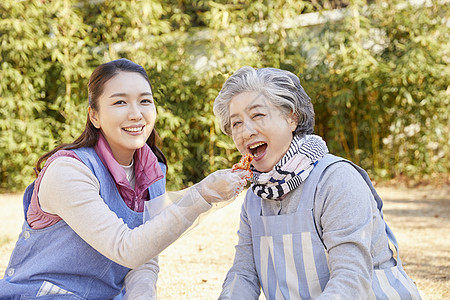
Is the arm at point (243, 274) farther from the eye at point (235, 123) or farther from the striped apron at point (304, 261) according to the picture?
the eye at point (235, 123)

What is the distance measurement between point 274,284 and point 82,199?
2.15 feet

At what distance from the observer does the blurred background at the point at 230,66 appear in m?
6.50

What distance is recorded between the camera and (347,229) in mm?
1466

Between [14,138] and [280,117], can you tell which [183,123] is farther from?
[280,117]

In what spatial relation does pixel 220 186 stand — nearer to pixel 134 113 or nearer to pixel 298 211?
pixel 298 211

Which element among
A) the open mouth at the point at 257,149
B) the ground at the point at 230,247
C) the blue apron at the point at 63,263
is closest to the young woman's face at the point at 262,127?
the open mouth at the point at 257,149

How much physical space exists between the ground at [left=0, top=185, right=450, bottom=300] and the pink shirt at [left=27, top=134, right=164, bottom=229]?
3.40 ft

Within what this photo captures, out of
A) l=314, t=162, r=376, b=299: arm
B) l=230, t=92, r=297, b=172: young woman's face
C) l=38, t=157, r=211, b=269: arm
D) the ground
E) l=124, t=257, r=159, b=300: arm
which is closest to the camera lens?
l=314, t=162, r=376, b=299: arm

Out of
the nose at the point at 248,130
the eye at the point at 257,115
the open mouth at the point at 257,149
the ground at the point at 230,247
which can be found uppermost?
the eye at the point at 257,115

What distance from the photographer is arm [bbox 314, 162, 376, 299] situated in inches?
56.4

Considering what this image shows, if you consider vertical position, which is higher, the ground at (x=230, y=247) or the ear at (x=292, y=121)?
the ear at (x=292, y=121)

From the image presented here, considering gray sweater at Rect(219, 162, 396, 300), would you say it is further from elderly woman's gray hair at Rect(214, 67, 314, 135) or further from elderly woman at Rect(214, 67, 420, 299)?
elderly woman's gray hair at Rect(214, 67, 314, 135)

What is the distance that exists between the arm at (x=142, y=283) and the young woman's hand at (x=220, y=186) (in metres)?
0.44

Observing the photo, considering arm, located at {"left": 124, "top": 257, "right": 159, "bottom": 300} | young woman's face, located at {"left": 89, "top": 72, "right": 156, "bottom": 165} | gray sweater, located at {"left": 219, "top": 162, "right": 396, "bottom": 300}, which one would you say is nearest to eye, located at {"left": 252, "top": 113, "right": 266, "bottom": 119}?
gray sweater, located at {"left": 219, "top": 162, "right": 396, "bottom": 300}
